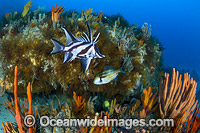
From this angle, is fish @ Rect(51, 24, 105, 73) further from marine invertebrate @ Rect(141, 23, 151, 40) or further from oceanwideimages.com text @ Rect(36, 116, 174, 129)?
marine invertebrate @ Rect(141, 23, 151, 40)

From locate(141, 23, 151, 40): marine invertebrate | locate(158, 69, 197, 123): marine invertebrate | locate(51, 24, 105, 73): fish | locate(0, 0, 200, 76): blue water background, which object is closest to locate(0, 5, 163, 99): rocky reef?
locate(158, 69, 197, 123): marine invertebrate

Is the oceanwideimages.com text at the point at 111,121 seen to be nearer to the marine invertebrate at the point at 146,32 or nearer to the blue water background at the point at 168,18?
the marine invertebrate at the point at 146,32

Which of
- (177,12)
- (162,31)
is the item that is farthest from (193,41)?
(177,12)

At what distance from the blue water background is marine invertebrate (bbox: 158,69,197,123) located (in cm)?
4111

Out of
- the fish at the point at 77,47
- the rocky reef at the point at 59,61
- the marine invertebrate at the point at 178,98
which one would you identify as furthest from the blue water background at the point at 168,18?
the marine invertebrate at the point at 178,98

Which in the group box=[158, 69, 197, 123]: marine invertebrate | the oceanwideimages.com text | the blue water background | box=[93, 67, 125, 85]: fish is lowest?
the oceanwideimages.com text

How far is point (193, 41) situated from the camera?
3120 inches

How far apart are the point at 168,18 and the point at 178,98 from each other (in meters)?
127

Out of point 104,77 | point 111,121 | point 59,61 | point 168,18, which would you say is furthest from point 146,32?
point 168,18

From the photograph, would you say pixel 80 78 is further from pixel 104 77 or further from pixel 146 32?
pixel 146 32

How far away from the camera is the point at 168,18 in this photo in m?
113

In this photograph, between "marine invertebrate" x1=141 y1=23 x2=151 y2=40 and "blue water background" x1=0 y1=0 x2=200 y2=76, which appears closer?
"marine invertebrate" x1=141 y1=23 x2=151 y2=40

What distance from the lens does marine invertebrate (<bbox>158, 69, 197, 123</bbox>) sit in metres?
3.50

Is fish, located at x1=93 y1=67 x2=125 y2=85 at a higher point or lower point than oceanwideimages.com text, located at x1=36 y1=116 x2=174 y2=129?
higher
